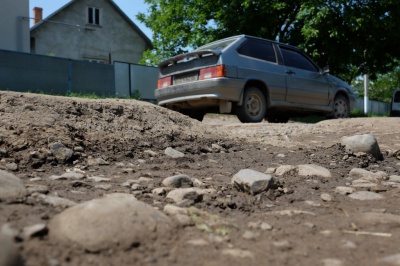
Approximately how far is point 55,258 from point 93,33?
85.2ft

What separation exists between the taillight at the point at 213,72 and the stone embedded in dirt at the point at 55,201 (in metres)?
4.97

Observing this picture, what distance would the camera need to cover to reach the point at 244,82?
23.9ft

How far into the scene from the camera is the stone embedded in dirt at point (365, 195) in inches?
117

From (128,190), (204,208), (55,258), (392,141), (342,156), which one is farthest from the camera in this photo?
(392,141)

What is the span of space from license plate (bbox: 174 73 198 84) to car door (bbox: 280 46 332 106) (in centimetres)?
205

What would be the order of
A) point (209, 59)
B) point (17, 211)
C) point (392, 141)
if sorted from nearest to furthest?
point (17, 211), point (392, 141), point (209, 59)

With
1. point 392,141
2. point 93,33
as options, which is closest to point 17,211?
point 392,141

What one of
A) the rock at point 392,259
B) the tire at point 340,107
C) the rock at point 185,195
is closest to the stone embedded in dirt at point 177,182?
the rock at point 185,195

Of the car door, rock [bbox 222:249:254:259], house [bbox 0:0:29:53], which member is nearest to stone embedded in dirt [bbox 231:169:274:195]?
rock [bbox 222:249:254:259]

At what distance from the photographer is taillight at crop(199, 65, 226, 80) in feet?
22.8

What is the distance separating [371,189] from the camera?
3.27 metres

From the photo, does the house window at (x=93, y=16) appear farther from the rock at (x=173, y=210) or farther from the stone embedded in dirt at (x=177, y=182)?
the rock at (x=173, y=210)

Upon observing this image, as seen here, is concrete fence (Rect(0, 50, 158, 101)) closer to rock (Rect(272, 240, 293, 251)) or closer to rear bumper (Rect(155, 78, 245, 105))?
rear bumper (Rect(155, 78, 245, 105))

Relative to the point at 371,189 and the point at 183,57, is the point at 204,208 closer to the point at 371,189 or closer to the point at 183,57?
the point at 371,189
